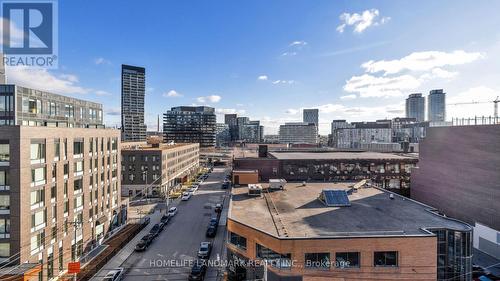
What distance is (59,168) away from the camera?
31.0 m

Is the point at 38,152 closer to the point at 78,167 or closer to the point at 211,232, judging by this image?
the point at 78,167

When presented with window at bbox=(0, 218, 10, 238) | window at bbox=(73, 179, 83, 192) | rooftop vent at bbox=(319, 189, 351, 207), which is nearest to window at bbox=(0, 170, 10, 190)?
window at bbox=(0, 218, 10, 238)

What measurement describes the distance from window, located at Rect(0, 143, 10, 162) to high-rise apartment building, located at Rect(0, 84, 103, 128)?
431 cm

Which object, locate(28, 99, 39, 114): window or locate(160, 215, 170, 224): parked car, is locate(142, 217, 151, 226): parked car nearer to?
locate(160, 215, 170, 224): parked car

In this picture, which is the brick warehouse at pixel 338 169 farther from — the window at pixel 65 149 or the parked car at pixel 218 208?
the window at pixel 65 149

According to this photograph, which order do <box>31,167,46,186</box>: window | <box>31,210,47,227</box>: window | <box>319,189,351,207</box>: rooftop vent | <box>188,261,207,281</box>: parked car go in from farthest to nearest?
<box>319,189,351,207</box>: rooftop vent → <box>188,261,207,281</box>: parked car → <box>31,167,46,186</box>: window → <box>31,210,47,227</box>: window

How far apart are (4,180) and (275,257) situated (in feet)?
84.4

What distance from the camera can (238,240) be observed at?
25.4 metres

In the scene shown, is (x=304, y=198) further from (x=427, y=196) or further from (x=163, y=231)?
(x=427, y=196)

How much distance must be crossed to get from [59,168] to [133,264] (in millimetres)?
13930

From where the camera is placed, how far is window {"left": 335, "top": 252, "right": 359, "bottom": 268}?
2183cm

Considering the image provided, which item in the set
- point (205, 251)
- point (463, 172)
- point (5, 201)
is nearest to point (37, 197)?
point (5, 201)

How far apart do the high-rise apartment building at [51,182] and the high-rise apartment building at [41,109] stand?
8cm

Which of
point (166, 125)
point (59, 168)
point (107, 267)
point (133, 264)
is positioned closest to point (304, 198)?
point (133, 264)
